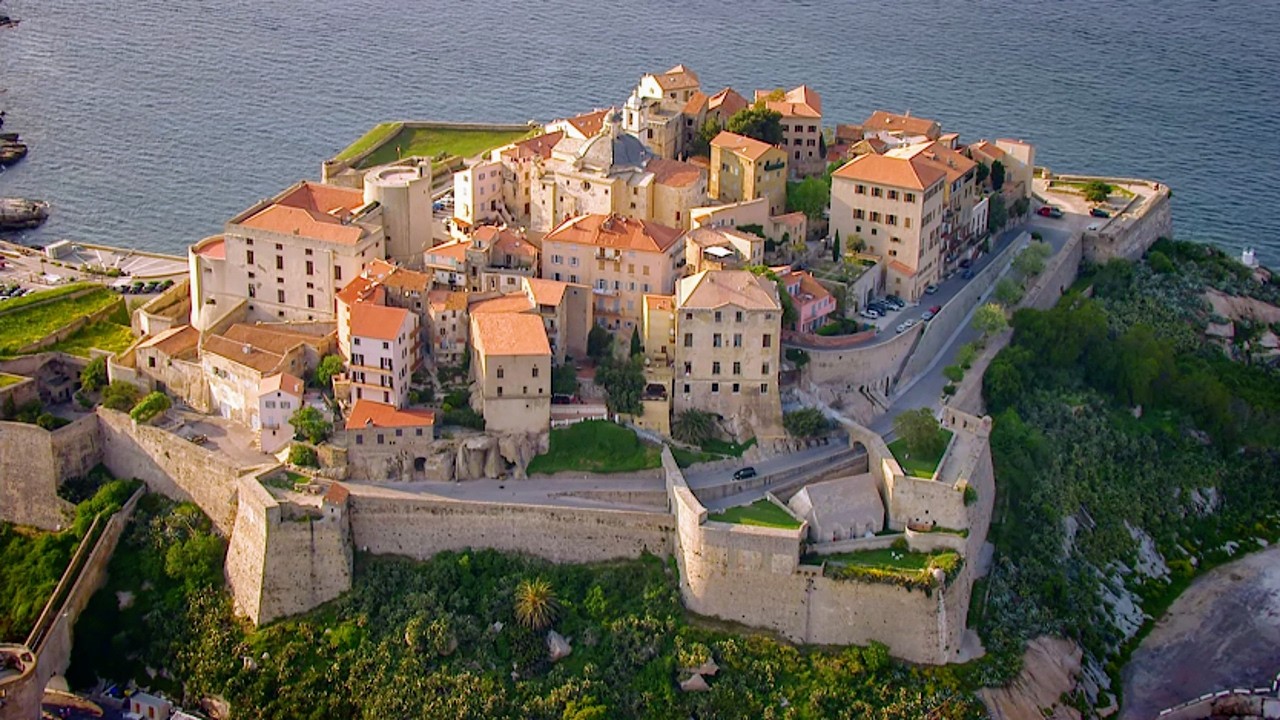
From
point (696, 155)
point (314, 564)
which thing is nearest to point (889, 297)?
point (696, 155)

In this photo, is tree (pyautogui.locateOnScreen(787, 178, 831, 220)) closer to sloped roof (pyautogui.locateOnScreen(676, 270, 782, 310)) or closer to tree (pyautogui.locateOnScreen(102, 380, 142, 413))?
sloped roof (pyautogui.locateOnScreen(676, 270, 782, 310))

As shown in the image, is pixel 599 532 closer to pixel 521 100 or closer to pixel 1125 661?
pixel 1125 661

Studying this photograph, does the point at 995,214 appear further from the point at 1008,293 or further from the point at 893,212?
the point at 893,212

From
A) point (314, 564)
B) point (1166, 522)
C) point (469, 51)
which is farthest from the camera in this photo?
point (469, 51)

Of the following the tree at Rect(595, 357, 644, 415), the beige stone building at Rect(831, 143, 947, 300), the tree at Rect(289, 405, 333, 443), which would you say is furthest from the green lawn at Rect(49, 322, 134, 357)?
the beige stone building at Rect(831, 143, 947, 300)

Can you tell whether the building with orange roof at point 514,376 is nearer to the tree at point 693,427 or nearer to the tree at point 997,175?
the tree at point 693,427

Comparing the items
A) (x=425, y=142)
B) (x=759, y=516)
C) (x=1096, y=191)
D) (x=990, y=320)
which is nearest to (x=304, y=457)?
(x=759, y=516)
